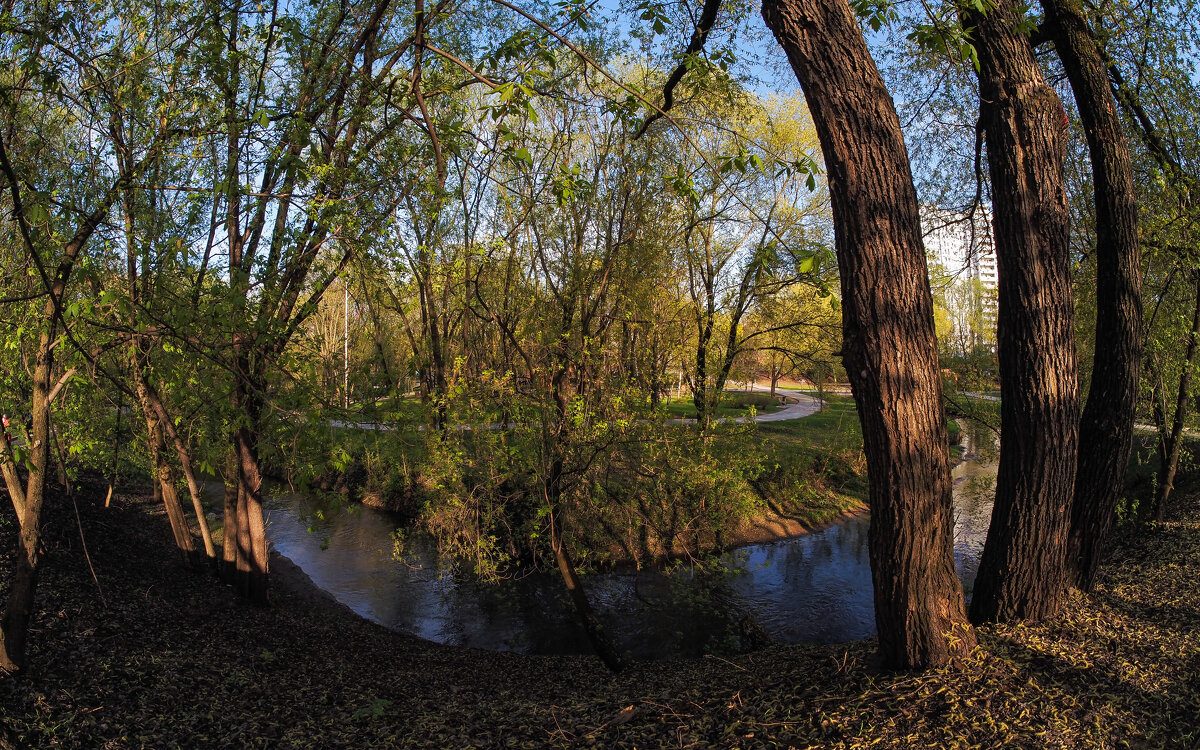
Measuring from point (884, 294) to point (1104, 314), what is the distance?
107 inches

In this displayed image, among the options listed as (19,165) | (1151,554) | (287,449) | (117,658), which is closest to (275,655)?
(117,658)

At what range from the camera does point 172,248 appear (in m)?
4.79

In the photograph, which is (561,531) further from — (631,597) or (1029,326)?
(1029,326)

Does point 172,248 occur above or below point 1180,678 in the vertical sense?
above

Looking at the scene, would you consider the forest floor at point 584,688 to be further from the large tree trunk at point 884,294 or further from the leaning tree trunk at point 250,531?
the leaning tree trunk at point 250,531

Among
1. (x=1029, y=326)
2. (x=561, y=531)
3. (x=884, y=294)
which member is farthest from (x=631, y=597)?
(x=884, y=294)

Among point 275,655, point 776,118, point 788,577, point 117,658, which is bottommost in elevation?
point 788,577

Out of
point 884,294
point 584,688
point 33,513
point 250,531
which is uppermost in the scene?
point 884,294

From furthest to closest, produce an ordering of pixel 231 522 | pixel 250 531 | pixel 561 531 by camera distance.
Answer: pixel 231 522 < pixel 250 531 < pixel 561 531

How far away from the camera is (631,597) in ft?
38.7

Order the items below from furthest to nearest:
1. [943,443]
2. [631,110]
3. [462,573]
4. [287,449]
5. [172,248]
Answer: [462,573] → [287,449] → [172,248] → [631,110] → [943,443]

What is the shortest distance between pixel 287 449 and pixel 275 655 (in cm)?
277

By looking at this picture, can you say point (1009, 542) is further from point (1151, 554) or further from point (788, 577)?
point (788, 577)

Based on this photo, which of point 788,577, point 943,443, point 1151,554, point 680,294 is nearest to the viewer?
point 943,443
